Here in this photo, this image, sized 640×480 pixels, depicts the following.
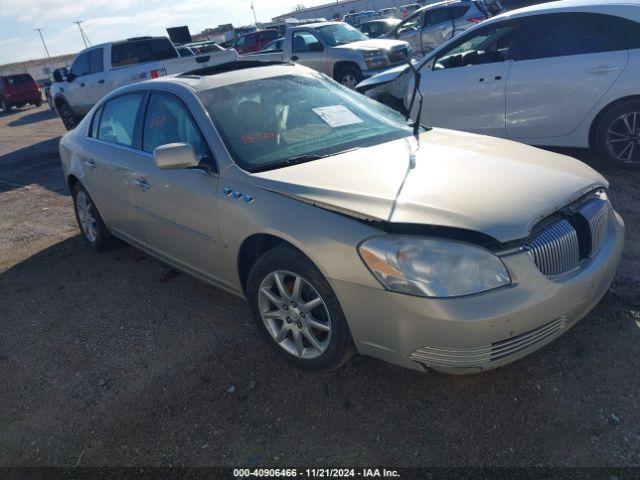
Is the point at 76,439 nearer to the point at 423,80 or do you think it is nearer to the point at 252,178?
the point at 252,178

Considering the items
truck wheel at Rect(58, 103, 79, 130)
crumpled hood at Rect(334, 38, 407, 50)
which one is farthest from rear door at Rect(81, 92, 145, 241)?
truck wheel at Rect(58, 103, 79, 130)

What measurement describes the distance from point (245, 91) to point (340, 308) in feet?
5.85

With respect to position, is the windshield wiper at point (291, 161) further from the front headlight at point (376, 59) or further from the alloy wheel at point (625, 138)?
the front headlight at point (376, 59)

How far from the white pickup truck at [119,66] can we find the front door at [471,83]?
5936 millimetres

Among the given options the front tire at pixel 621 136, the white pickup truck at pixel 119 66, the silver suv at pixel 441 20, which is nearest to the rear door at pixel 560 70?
the front tire at pixel 621 136

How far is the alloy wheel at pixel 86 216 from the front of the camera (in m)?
4.97

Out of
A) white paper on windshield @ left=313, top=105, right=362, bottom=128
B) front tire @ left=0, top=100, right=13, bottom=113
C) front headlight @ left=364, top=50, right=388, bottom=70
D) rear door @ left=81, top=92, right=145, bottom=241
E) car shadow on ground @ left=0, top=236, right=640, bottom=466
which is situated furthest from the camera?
front tire @ left=0, top=100, right=13, bottom=113

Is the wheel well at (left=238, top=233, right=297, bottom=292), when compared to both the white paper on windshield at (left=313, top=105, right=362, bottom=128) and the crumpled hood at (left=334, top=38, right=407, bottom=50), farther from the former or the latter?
the crumpled hood at (left=334, top=38, right=407, bottom=50)

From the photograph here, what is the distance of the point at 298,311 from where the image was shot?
2795 mm

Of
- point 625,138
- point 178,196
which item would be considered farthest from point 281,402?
point 625,138

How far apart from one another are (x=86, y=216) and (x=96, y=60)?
27.5 feet

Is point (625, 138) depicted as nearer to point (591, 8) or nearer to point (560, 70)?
point (560, 70)

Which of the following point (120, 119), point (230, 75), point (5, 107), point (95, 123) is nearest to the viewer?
point (230, 75)

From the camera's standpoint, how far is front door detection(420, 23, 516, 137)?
5.77m
